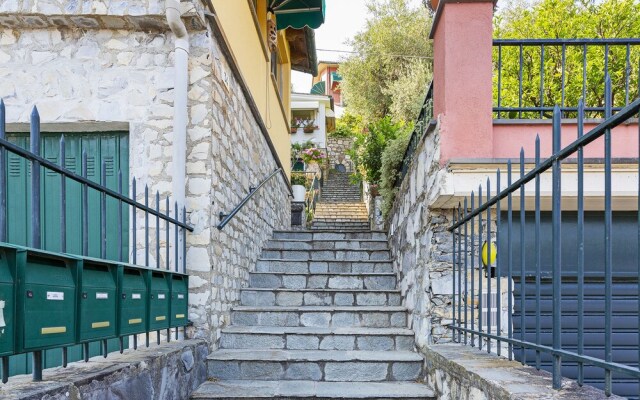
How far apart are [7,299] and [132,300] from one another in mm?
1229

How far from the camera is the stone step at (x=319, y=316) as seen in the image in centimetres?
517

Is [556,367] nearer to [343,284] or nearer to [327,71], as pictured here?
[343,284]

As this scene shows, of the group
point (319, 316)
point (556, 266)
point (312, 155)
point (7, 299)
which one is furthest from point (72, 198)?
point (312, 155)

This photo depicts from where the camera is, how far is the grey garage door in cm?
389

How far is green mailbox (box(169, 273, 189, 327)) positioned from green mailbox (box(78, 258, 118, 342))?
3.27 feet

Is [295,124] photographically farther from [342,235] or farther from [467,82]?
[467,82]

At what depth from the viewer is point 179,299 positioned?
3.91 m

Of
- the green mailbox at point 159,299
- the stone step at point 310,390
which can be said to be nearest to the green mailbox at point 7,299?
the green mailbox at point 159,299

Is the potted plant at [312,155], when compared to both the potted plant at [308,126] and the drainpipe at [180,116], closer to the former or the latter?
the potted plant at [308,126]

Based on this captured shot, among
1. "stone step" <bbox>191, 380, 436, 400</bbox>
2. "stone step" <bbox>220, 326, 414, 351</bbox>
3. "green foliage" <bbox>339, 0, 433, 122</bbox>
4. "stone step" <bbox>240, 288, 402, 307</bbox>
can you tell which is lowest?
"stone step" <bbox>191, 380, 436, 400</bbox>

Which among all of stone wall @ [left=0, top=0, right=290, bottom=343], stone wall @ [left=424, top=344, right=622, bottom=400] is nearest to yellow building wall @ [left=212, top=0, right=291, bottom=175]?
stone wall @ [left=0, top=0, right=290, bottom=343]

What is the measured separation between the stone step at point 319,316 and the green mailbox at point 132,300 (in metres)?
2.05

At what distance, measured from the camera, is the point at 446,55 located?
149 inches

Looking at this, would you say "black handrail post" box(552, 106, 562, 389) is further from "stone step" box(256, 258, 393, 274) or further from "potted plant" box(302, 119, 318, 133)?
"potted plant" box(302, 119, 318, 133)
